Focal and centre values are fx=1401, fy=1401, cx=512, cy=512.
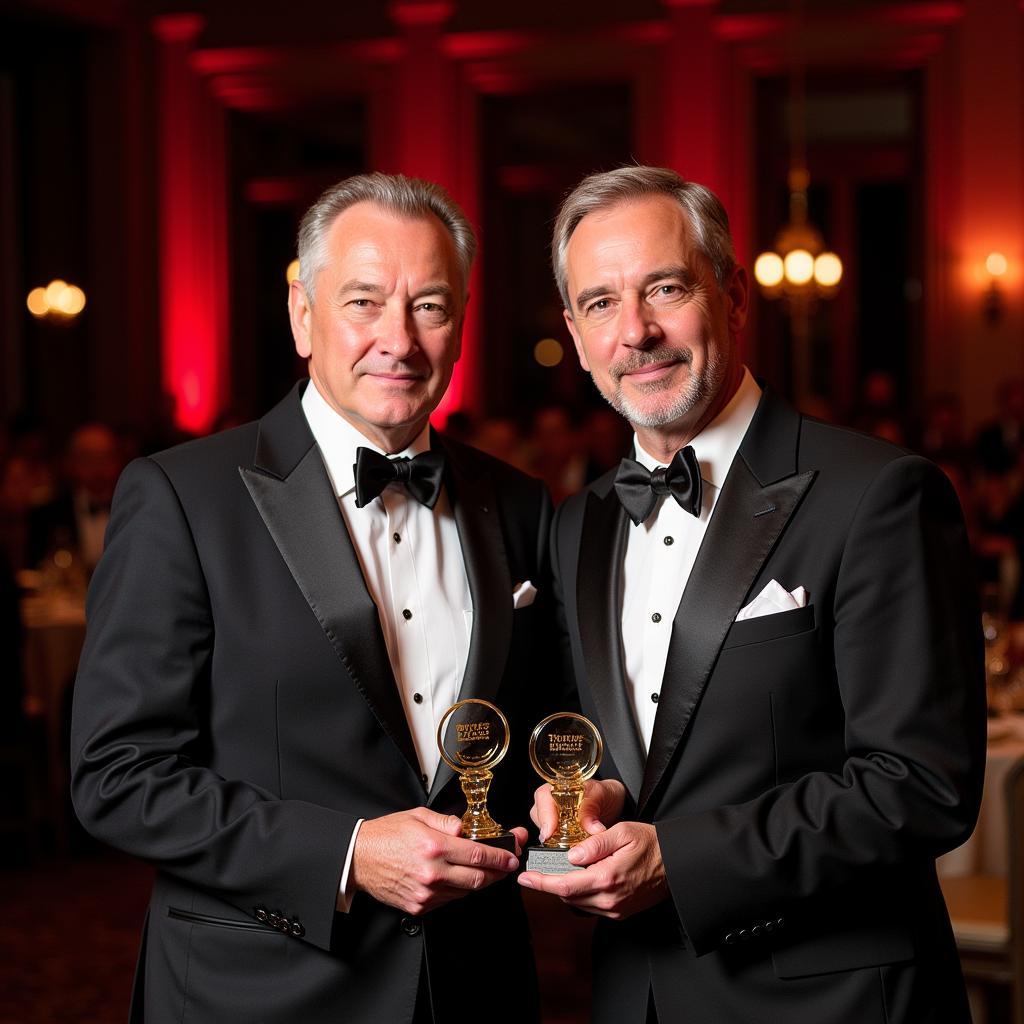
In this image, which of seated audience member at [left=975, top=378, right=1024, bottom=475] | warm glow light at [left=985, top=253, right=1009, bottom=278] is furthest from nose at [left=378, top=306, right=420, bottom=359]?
warm glow light at [left=985, top=253, right=1009, bottom=278]

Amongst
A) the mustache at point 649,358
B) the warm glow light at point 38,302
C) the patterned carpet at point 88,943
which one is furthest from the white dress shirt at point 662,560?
the warm glow light at point 38,302

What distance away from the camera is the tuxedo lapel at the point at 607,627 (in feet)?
7.14

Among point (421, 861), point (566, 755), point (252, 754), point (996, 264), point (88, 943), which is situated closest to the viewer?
point (421, 861)

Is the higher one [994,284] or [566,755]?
[994,284]

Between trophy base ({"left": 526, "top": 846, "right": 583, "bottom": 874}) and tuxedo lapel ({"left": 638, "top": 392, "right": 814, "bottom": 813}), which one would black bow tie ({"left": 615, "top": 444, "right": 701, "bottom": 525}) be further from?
trophy base ({"left": 526, "top": 846, "right": 583, "bottom": 874})

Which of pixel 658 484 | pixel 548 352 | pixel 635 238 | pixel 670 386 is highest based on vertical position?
pixel 548 352

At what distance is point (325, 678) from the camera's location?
7.02 ft

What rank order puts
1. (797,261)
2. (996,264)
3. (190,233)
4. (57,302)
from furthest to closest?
(190,233), (57,302), (996,264), (797,261)

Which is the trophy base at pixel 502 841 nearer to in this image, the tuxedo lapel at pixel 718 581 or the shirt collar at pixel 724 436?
the tuxedo lapel at pixel 718 581

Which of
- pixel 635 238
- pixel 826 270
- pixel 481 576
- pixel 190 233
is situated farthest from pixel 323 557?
pixel 190 233

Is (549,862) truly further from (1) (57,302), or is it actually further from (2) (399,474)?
(1) (57,302)

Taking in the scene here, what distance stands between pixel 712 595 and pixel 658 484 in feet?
0.75

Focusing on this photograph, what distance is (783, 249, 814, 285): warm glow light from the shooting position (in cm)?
1131

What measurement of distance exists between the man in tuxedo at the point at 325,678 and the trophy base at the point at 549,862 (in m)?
0.04
